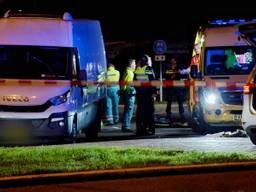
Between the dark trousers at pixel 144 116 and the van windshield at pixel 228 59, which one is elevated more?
the van windshield at pixel 228 59

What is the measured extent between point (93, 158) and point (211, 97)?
5.02 m

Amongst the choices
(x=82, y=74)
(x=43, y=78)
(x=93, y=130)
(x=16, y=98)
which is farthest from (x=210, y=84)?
(x=16, y=98)

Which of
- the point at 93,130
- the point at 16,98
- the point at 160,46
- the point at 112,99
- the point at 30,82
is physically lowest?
the point at 93,130

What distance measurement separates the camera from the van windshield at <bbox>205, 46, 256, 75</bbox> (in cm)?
1488

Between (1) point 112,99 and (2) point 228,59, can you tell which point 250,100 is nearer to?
(2) point 228,59

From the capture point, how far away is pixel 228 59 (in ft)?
49.2

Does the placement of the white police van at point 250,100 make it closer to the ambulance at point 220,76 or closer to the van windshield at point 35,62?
the ambulance at point 220,76

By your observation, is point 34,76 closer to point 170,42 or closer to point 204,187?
point 204,187

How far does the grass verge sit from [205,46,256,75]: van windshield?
4632 mm

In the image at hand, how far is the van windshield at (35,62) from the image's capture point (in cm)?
1241

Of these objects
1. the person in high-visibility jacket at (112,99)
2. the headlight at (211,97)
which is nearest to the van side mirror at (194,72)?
the headlight at (211,97)

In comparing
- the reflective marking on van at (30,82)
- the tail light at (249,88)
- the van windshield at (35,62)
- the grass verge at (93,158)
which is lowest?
the grass verge at (93,158)

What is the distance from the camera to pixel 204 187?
8.28 meters

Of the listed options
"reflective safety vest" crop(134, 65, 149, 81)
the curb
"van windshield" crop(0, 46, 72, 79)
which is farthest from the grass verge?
"reflective safety vest" crop(134, 65, 149, 81)
